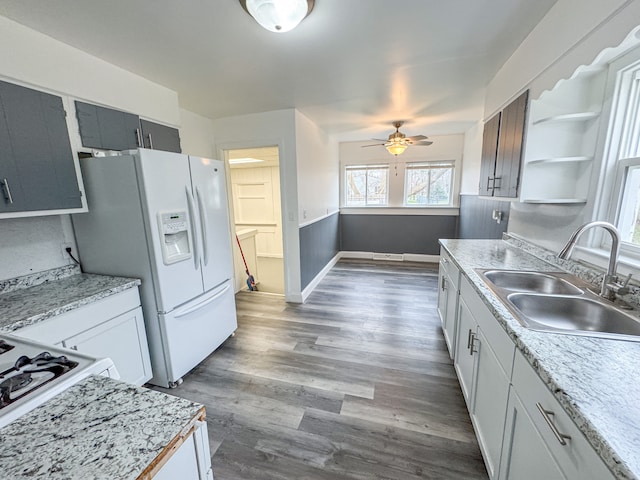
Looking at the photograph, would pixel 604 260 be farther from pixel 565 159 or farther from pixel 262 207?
pixel 262 207

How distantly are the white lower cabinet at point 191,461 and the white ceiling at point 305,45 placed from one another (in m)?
1.97

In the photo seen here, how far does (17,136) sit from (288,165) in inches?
88.7

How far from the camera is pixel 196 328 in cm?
223

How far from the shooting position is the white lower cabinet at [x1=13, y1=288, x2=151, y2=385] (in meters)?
1.47

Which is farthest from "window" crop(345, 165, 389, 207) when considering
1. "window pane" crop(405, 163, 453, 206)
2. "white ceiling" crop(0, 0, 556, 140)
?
"white ceiling" crop(0, 0, 556, 140)

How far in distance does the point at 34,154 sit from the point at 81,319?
1.08m

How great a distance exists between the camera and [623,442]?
595 millimetres

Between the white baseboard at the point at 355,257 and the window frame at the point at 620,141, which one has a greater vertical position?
the window frame at the point at 620,141

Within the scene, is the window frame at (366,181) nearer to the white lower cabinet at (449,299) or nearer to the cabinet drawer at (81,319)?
the white lower cabinet at (449,299)

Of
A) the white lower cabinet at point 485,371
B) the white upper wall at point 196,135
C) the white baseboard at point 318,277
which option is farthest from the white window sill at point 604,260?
the white upper wall at point 196,135

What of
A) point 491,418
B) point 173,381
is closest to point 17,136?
point 173,381

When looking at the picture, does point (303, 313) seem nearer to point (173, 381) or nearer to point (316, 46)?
point (173, 381)

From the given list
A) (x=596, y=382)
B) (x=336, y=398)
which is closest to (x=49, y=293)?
(x=336, y=398)

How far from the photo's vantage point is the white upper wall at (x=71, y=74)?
154cm
